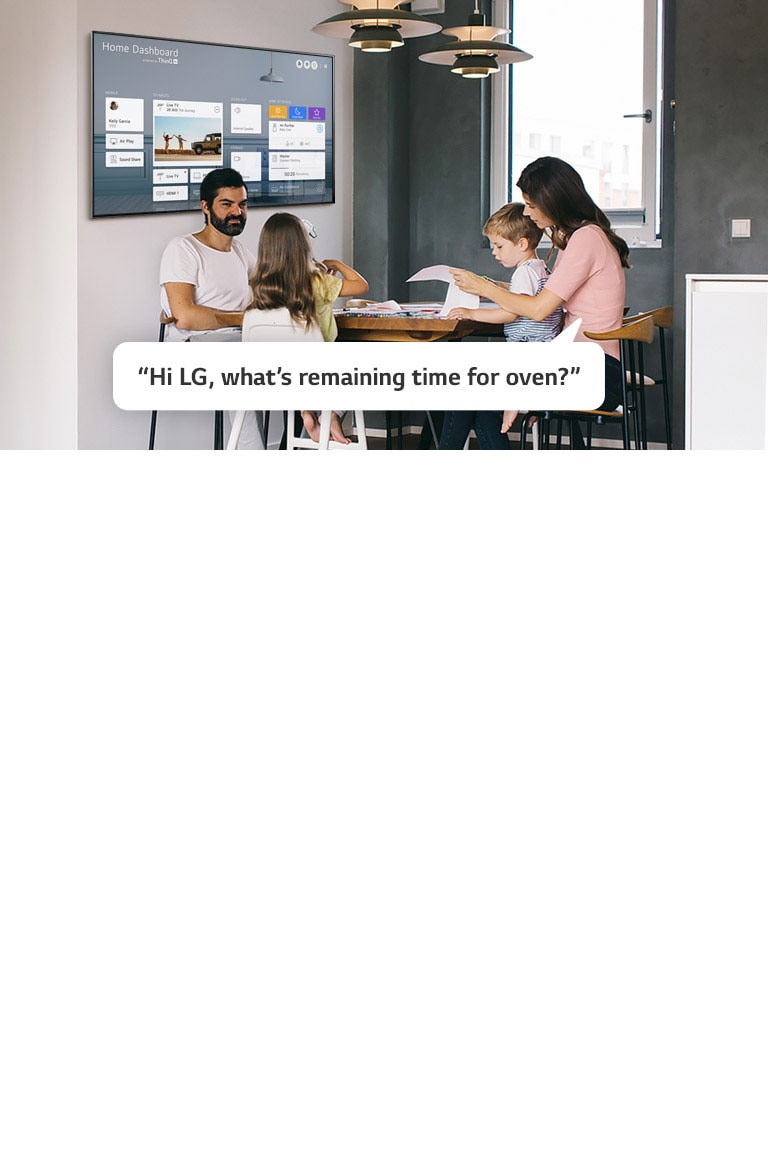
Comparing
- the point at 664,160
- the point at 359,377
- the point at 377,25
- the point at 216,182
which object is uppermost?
the point at 377,25

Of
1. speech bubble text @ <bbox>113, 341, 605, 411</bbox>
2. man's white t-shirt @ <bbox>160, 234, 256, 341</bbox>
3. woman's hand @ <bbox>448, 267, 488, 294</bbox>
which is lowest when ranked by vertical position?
speech bubble text @ <bbox>113, 341, 605, 411</bbox>

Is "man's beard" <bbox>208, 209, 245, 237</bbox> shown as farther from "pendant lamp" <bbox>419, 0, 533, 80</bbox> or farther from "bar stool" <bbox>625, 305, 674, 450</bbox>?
"bar stool" <bbox>625, 305, 674, 450</bbox>

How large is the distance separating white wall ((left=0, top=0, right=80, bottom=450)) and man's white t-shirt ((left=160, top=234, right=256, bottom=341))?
36 cm

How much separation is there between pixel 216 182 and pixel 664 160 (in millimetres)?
2179

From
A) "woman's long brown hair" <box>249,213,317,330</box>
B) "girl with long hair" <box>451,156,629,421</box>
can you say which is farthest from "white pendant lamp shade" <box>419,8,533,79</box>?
"woman's long brown hair" <box>249,213,317,330</box>

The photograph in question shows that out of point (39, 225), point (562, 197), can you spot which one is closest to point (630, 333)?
point (562, 197)

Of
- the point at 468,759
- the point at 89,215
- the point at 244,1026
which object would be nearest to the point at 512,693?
the point at 468,759

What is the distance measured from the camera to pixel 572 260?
4.08 metres

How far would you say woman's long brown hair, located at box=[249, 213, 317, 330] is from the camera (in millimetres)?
4254

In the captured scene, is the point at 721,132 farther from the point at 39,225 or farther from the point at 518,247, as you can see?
the point at 39,225

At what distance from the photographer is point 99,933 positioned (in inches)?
25.0

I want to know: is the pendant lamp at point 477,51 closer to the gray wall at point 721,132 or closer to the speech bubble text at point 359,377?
the gray wall at point 721,132

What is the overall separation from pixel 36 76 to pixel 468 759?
197 inches

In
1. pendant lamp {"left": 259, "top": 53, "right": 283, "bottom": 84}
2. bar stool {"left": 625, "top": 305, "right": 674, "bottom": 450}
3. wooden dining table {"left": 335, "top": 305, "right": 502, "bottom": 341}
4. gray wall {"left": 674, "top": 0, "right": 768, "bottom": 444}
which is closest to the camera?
wooden dining table {"left": 335, "top": 305, "right": 502, "bottom": 341}
